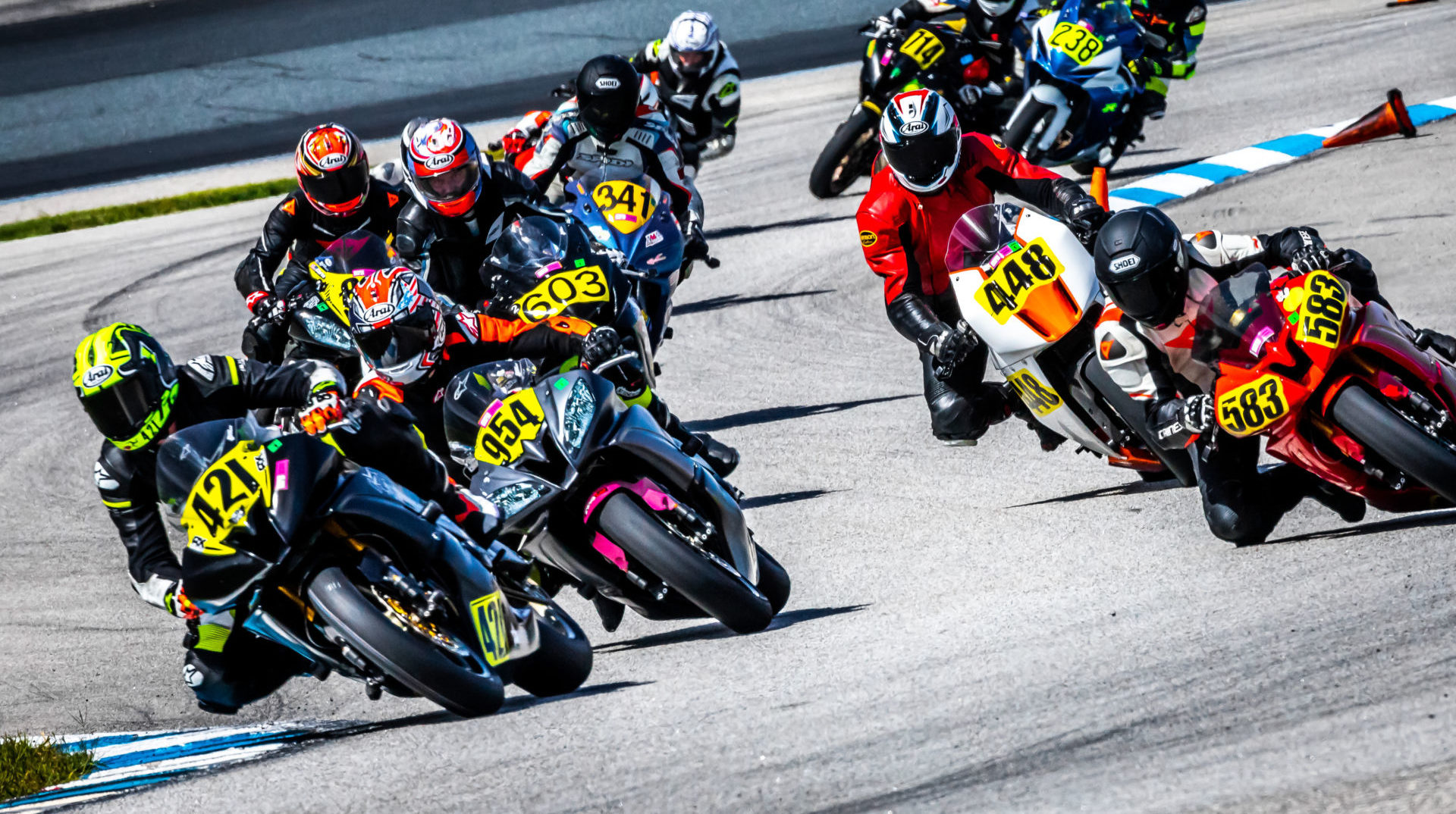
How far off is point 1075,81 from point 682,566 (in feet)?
26.5

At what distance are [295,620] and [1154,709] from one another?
9.07 ft

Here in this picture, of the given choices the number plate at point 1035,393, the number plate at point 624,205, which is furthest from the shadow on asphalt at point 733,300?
the number plate at point 1035,393

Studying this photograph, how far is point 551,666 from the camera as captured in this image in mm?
6270

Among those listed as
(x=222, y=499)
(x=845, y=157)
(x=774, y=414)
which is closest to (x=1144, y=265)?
(x=222, y=499)

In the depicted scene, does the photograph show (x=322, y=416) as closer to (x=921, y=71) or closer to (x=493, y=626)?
(x=493, y=626)

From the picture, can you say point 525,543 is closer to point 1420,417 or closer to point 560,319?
point 560,319

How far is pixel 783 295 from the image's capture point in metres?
13.2

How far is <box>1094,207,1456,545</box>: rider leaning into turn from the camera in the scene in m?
6.38

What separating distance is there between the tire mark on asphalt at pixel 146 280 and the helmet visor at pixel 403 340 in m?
8.00

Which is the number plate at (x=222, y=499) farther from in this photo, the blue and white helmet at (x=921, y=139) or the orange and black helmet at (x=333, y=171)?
the orange and black helmet at (x=333, y=171)

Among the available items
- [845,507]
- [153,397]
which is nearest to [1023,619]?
[845,507]

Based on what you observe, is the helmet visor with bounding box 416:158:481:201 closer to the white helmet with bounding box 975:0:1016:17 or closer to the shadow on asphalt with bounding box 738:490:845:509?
the shadow on asphalt with bounding box 738:490:845:509

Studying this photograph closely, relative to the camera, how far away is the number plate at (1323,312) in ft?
19.7

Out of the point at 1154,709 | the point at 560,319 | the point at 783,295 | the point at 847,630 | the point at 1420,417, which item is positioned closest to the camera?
the point at 1154,709
